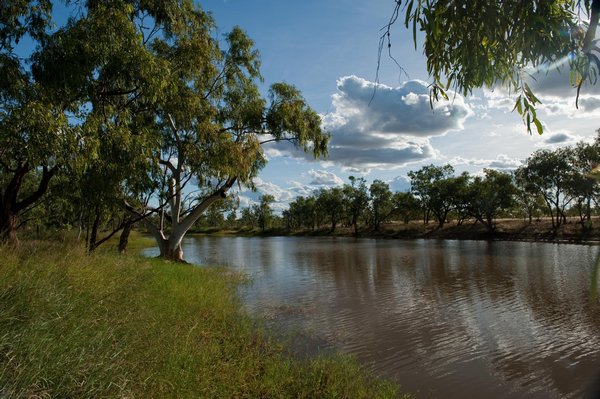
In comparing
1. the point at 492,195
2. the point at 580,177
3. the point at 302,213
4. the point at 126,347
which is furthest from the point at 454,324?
the point at 302,213

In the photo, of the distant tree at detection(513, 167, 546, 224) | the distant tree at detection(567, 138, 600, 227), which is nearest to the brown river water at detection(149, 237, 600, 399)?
the distant tree at detection(567, 138, 600, 227)

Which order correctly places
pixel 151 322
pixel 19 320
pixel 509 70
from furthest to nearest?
pixel 151 322 → pixel 19 320 → pixel 509 70

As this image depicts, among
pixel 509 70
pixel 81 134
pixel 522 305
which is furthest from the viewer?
pixel 522 305

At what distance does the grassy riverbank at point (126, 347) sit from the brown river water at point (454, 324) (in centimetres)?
138

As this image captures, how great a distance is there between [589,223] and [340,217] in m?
48.6

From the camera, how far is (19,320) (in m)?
3.82

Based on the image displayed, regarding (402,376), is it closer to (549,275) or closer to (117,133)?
(117,133)

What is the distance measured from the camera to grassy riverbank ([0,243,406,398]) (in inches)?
122

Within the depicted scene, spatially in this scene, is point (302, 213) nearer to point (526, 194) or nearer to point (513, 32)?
point (526, 194)

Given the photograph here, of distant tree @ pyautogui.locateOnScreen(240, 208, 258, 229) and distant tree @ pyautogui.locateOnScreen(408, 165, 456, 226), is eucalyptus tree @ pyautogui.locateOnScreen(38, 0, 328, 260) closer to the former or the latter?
distant tree @ pyautogui.locateOnScreen(408, 165, 456, 226)

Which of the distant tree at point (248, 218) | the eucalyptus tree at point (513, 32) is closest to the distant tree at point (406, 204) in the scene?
the distant tree at point (248, 218)

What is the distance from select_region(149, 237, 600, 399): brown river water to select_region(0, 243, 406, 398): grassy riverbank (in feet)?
4.54

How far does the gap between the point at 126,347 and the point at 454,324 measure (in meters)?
8.93

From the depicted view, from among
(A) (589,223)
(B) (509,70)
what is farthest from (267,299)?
(A) (589,223)
